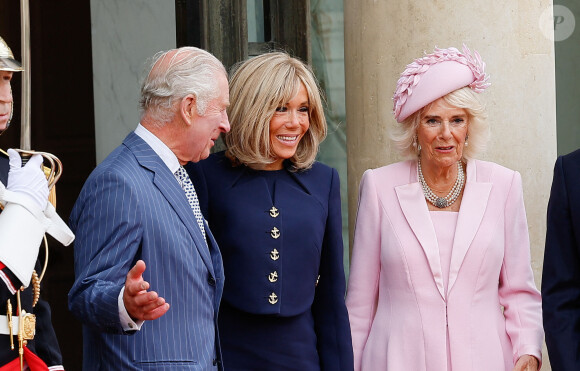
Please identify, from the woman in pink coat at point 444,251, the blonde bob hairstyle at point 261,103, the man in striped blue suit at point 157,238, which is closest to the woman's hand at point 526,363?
the woman in pink coat at point 444,251

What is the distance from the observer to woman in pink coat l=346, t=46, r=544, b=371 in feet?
15.4

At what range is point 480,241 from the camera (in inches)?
186

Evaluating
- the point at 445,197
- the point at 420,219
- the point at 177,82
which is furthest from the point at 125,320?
the point at 445,197

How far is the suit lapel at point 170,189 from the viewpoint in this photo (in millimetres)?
3883

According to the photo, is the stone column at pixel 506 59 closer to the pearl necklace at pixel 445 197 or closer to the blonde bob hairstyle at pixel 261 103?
the pearl necklace at pixel 445 197

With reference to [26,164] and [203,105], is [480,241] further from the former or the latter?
[26,164]

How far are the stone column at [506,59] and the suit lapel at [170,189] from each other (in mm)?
1703

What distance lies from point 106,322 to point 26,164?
0.50 m

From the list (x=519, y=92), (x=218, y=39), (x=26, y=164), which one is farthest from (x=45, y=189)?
(x=218, y=39)

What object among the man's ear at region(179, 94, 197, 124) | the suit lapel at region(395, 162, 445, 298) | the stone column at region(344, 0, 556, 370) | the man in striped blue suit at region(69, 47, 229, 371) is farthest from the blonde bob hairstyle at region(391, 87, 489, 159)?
the man's ear at region(179, 94, 197, 124)

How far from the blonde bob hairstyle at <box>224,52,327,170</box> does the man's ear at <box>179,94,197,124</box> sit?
1.71 feet

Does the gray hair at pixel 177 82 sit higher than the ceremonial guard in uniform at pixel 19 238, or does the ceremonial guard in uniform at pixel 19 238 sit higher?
the gray hair at pixel 177 82

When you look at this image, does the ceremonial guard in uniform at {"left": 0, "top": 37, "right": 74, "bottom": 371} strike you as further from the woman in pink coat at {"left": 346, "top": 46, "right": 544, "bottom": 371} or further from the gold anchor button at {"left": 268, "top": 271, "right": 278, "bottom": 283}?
the woman in pink coat at {"left": 346, "top": 46, "right": 544, "bottom": 371}

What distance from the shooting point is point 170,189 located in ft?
12.8
